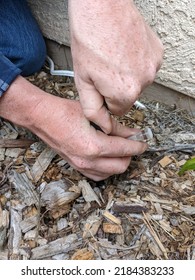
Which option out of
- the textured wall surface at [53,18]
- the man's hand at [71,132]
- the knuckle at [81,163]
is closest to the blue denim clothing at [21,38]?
the textured wall surface at [53,18]

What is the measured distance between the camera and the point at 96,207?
1.19m

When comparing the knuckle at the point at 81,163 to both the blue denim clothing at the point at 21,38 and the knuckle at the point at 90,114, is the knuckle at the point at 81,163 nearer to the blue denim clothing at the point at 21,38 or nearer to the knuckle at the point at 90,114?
the knuckle at the point at 90,114

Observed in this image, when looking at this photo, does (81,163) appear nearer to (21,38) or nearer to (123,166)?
(123,166)

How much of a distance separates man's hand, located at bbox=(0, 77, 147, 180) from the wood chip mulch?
7 cm

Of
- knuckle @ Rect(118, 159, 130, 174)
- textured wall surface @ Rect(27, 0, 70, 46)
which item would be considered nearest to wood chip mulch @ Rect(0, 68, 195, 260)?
knuckle @ Rect(118, 159, 130, 174)

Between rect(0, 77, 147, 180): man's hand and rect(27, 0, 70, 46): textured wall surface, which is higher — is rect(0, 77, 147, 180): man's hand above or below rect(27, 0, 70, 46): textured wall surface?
below

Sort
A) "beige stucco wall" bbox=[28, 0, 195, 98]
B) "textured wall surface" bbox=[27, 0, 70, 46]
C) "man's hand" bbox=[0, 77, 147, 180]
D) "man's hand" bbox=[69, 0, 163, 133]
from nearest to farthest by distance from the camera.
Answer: "man's hand" bbox=[69, 0, 163, 133], "man's hand" bbox=[0, 77, 147, 180], "beige stucco wall" bbox=[28, 0, 195, 98], "textured wall surface" bbox=[27, 0, 70, 46]

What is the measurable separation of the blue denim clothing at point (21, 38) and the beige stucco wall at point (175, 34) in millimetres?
100

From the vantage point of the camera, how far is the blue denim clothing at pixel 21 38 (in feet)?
4.57

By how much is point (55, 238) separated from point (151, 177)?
0.95 feet

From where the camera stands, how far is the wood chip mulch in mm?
1116

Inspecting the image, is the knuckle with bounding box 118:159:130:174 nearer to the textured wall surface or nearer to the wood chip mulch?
the wood chip mulch
